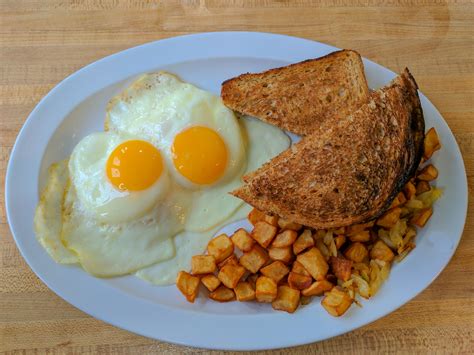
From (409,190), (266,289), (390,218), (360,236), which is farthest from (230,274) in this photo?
(409,190)

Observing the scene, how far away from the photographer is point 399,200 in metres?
2.09

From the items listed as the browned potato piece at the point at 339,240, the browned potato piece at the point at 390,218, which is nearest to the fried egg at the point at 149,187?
the browned potato piece at the point at 339,240

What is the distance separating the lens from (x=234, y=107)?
2258 millimetres

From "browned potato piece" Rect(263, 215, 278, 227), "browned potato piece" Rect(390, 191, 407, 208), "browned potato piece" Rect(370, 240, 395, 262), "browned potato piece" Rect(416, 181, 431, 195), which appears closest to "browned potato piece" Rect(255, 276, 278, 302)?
"browned potato piece" Rect(263, 215, 278, 227)

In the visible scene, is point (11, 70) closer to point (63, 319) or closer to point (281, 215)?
point (63, 319)

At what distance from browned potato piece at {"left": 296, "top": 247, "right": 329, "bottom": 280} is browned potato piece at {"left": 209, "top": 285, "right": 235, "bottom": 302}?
1.13ft

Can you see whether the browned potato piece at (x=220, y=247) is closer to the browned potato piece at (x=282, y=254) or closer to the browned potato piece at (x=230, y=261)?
the browned potato piece at (x=230, y=261)

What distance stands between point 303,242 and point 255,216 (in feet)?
0.84

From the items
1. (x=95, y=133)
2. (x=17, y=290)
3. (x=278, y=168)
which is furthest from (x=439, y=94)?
(x=17, y=290)

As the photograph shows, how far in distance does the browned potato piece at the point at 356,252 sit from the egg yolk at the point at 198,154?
2.26 ft

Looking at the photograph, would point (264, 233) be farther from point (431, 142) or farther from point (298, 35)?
point (298, 35)

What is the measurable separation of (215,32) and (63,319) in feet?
5.14

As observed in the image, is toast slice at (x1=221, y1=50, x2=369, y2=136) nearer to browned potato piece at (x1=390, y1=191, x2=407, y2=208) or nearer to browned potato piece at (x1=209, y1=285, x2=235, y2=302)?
browned potato piece at (x1=390, y1=191, x2=407, y2=208)

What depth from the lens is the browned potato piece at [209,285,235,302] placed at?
2.05 meters
